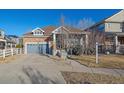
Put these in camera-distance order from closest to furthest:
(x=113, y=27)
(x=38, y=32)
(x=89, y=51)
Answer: (x=89, y=51) → (x=38, y=32) → (x=113, y=27)

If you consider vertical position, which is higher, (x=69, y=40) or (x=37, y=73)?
(x=69, y=40)

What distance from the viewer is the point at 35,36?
1475 inches

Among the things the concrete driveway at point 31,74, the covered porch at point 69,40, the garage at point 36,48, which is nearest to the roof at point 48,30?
the garage at point 36,48

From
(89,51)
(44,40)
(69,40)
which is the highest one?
(44,40)

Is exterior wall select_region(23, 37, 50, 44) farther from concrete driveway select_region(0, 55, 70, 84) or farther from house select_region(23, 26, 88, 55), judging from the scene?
concrete driveway select_region(0, 55, 70, 84)

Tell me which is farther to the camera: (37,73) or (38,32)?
(38,32)

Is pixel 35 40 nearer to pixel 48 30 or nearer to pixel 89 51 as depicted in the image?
pixel 48 30

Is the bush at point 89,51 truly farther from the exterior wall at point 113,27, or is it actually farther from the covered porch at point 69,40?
the exterior wall at point 113,27

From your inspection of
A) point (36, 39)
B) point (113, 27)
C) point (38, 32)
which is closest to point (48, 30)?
point (38, 32)

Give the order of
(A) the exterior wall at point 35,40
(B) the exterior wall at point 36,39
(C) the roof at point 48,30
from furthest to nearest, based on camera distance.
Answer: (C) the roof at point 48,30 → (B) the exterior wall at point 36,39 → (A) the exterior wall at point 35,40

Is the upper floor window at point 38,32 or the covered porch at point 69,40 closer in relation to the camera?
the covered porch at point 69,40
